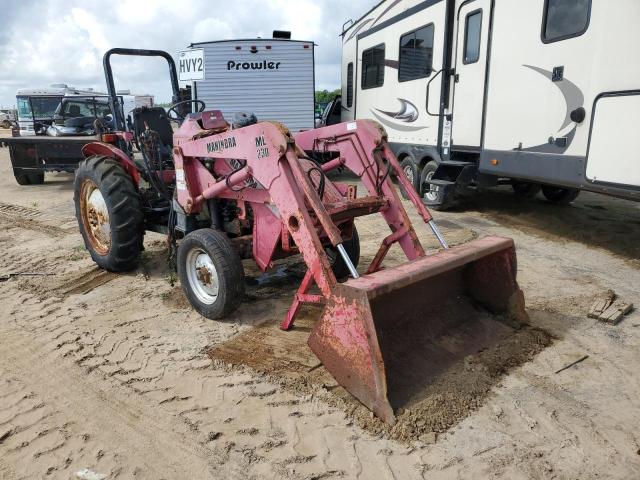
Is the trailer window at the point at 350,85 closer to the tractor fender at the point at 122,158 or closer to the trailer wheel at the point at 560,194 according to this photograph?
the trailer wheel at the point at 560,194

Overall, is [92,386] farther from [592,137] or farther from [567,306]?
[592,137]

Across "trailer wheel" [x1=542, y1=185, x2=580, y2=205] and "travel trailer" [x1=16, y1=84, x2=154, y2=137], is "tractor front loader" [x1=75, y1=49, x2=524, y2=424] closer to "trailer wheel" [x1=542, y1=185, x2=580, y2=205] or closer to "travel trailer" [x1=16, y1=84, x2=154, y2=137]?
"trailer wheel" [x1=542, y1=185, x2=580, y2=205]

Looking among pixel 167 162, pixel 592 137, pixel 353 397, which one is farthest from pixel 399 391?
pixel 592 137

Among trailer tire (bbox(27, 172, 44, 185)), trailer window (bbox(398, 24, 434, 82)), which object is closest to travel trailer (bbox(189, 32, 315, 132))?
trailer window (bbox(398, 24, 434, 82))

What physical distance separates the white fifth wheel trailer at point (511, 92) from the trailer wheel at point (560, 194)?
0.02 meters

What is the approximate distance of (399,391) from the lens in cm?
267

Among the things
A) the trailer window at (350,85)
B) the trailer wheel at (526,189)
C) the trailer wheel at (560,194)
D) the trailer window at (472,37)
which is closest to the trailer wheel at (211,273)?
the trailer window at (472,37)

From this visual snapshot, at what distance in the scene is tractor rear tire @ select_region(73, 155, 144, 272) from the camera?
14.6ft

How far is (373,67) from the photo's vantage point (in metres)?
9.83

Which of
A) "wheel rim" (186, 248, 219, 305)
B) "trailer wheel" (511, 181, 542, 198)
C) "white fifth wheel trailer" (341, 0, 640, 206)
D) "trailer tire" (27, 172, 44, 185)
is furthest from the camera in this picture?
"trailer tire" (27, 172, 44, 185)

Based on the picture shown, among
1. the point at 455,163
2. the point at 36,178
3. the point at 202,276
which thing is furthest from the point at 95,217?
the point at 36,178

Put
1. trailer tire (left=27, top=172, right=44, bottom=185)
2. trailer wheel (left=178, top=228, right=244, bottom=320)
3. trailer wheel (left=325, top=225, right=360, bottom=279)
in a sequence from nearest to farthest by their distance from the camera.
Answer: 1. trailer wheel (left=178, top=228, right=244, bottom=320)
2. trailer wheel (left=325, top=225, right=360, bottom=279)
3. trailer tire (left=27, top=172, right=44, bottom=185)

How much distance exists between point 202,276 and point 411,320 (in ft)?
5.41

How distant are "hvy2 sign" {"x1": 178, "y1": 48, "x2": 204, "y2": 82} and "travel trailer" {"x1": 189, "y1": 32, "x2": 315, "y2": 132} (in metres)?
0.86
